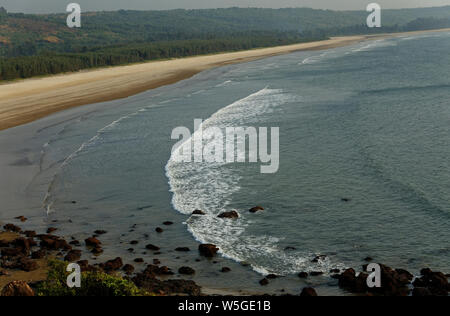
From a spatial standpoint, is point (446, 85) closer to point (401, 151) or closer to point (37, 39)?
point (401, 151)

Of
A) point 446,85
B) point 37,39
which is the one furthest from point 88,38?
point 446,85

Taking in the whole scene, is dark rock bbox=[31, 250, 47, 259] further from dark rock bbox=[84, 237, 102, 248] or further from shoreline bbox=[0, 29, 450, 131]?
shoreline bbox=[0, 29, 450, 131]

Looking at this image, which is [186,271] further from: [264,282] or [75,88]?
[75,88]

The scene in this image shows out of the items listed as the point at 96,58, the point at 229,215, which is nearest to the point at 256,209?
the point at 229,215

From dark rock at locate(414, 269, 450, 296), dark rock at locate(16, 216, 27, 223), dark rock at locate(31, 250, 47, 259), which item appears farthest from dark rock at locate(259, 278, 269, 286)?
dark rock at locate(16, 216, 27, 223)

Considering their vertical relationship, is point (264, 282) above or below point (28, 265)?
below

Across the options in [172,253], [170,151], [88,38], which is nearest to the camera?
[172,253]

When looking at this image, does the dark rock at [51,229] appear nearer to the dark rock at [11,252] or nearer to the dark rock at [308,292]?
the dark rock at [11,252]
